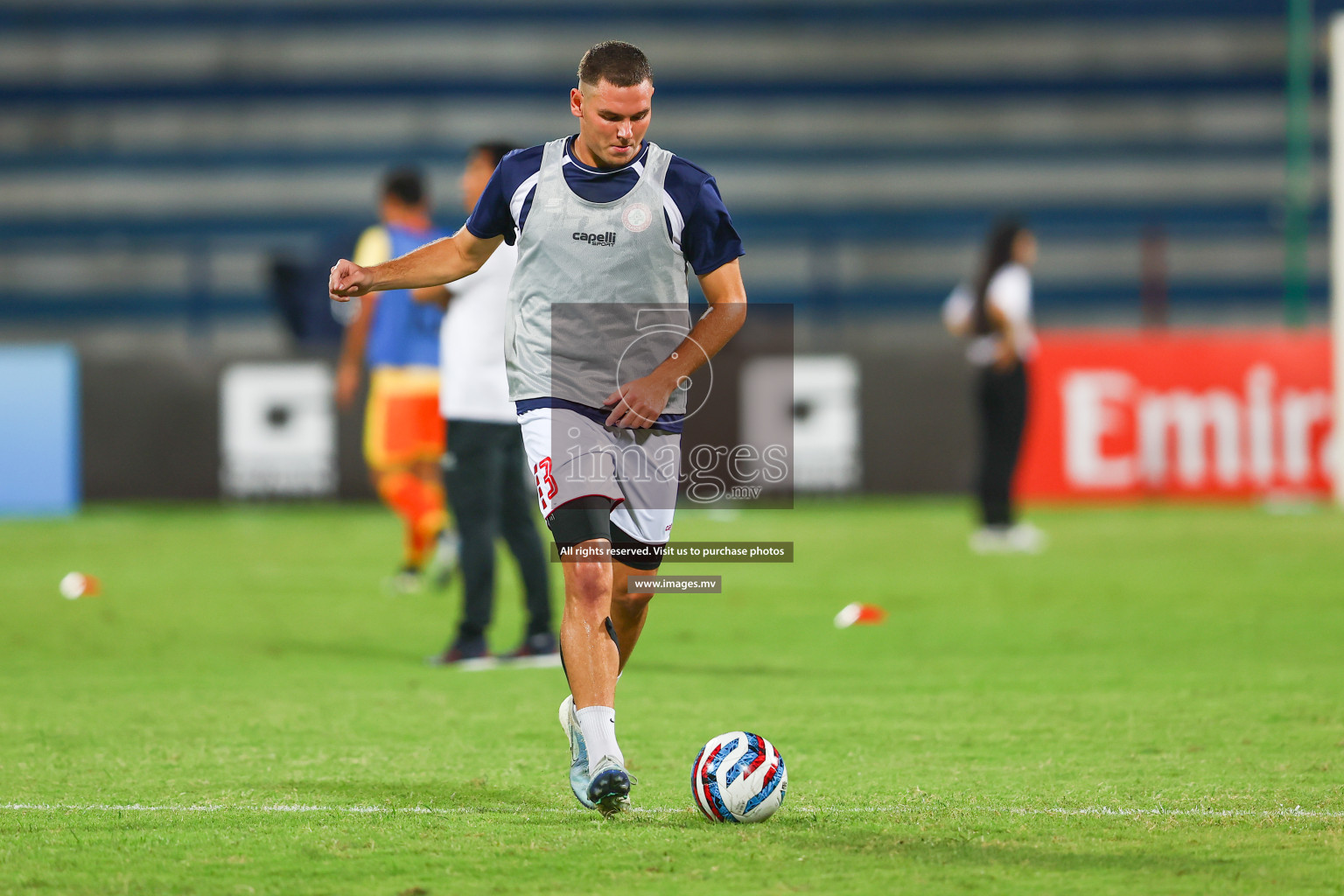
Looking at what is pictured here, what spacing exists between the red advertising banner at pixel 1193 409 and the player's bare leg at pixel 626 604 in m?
10.5

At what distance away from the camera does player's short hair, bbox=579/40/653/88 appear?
4879 mm

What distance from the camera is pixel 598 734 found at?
4781mm

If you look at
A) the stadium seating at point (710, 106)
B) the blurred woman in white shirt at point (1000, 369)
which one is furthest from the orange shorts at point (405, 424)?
the stadium seating at point (710, 106)

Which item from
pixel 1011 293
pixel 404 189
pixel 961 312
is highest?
pixel 404 189

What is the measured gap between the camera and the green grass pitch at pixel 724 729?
169 inches

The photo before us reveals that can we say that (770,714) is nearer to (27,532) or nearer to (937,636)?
(937,636)

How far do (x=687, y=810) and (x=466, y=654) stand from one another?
10.1 ft

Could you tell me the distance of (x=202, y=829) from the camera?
15.3 ft

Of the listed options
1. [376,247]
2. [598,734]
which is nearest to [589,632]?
[598,734]

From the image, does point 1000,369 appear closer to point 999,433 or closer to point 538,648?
point 999,433

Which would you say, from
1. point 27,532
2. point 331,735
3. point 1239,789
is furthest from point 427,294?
point 27,532

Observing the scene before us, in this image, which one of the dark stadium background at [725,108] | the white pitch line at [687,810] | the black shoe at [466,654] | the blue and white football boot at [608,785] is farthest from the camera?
the dark stadium background at [725,108]

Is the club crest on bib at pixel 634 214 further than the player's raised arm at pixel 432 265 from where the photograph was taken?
No

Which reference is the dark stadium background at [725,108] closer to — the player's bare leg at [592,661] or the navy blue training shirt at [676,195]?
the navy blue training shirt at [676,195]
